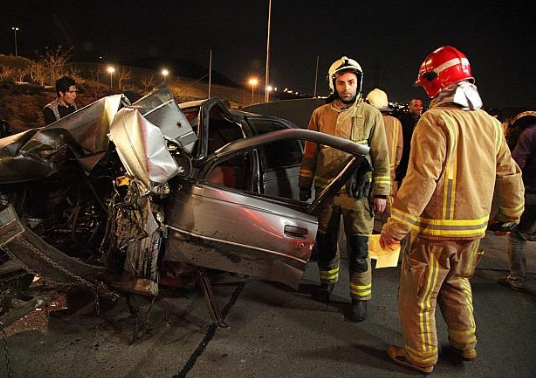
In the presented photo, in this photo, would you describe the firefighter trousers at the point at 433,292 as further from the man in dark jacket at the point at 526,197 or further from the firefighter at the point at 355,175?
the man in dark jacket at the point at 526,197

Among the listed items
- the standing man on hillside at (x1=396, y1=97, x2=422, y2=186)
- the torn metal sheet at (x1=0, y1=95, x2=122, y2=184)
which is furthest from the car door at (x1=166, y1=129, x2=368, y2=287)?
the standing man on hillside at (x1=396, y1=97, x2=422, y2=186)

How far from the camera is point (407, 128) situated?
544cm

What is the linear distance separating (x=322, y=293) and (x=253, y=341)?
91 cm

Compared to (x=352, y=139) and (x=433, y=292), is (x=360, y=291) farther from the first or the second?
(x=352, y=139)

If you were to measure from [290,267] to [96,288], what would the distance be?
132cm

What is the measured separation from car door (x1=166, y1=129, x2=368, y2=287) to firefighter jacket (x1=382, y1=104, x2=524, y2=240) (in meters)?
0.63

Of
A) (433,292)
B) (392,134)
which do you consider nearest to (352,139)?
(433,292)

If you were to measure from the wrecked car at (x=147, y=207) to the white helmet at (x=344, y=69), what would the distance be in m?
0.73

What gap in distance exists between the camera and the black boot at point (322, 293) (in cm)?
339

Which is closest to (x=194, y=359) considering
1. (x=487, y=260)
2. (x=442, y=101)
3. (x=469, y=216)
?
(x=469, y=216)

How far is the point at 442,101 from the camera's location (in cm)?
231

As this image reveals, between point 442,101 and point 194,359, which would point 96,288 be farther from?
point 442,101

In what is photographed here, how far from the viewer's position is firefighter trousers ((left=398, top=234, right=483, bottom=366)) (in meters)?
2.31

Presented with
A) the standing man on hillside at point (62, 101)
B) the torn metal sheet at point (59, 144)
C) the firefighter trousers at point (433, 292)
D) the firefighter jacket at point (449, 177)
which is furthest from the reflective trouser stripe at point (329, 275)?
the standing man on hillside at point (62, 101)
